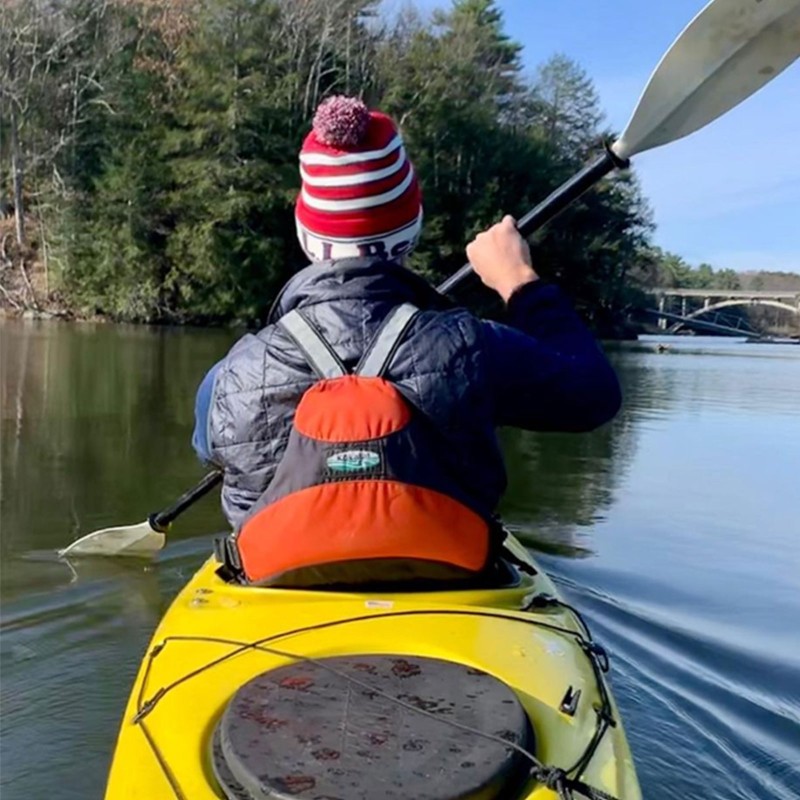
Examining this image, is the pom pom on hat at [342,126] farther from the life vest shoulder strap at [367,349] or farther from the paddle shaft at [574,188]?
the paddle shaft at [574,188]

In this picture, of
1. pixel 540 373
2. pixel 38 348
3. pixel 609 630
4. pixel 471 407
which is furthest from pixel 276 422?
pixel 38 348

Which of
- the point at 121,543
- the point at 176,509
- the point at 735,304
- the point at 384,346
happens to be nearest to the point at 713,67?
the point at 384,346

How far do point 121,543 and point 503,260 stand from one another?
10.5ft

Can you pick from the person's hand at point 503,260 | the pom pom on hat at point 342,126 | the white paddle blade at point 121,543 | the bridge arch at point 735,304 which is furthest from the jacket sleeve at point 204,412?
the bridge arch at point 735,304

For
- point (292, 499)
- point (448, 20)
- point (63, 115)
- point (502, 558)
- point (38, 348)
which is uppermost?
point (448, 20)

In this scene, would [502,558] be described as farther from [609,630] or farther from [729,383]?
[729,383]

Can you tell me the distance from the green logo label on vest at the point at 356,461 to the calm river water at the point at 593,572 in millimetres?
1509

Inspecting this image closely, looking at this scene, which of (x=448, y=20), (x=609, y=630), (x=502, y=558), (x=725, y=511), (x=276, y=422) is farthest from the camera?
(x=448, y=20)

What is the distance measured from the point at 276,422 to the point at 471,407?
38 centimetres

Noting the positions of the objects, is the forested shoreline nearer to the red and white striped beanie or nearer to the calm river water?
the calm river water

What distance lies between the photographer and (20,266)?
106 ft

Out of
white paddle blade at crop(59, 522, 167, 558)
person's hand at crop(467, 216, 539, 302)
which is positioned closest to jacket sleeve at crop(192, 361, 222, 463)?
person's hand at crop(467, 216, 539, 302)

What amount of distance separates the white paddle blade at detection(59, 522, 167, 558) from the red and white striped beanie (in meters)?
3.10

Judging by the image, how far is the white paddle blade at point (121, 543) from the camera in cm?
505
